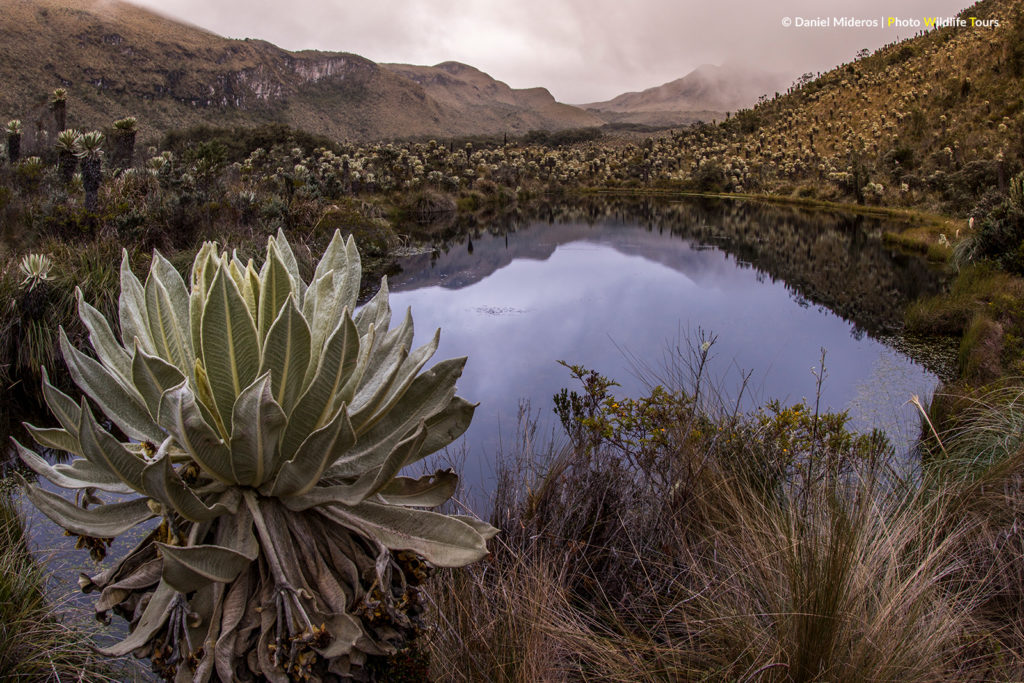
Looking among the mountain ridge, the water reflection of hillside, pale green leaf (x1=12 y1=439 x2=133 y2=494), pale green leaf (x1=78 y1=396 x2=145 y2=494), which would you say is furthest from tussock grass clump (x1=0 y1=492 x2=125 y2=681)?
the mountain ridge

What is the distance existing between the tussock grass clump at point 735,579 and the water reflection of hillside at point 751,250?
24.5 feet

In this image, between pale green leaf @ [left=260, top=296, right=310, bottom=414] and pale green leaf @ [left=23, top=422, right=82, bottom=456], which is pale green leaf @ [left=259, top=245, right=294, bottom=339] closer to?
pale green leaf @ [left=260, top=296, right=310, bottom=414]

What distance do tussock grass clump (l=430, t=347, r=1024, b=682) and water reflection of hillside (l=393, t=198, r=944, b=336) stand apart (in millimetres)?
7472

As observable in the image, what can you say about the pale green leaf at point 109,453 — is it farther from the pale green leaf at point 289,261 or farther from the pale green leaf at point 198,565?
the pale green leaf at point 289,261

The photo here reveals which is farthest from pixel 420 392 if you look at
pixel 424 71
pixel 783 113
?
pixel 424 71

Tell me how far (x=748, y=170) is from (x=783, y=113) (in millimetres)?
11441

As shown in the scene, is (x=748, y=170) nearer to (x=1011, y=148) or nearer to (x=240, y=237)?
(x=1011, y=148)

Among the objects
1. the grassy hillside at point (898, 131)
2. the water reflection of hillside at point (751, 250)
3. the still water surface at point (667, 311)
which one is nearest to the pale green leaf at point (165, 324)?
the still water surface at point (667, 311)

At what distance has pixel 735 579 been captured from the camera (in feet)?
6.48

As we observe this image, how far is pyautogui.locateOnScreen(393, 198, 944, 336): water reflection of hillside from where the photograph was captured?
1115 cm

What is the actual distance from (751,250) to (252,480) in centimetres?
1655

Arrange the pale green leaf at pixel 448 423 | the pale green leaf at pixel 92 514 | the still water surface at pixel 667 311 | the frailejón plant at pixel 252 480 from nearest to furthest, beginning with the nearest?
the frailejón plant at pixel 252 480 < the pale green leaf at pixel 92 514 < the pale green leaf at pixel 448 423 < the still water surface at pixel 667 311

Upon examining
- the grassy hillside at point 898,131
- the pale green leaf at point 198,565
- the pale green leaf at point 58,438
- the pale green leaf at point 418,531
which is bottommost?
the pale green leaf at point 418,531

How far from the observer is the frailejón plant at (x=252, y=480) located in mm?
1244
